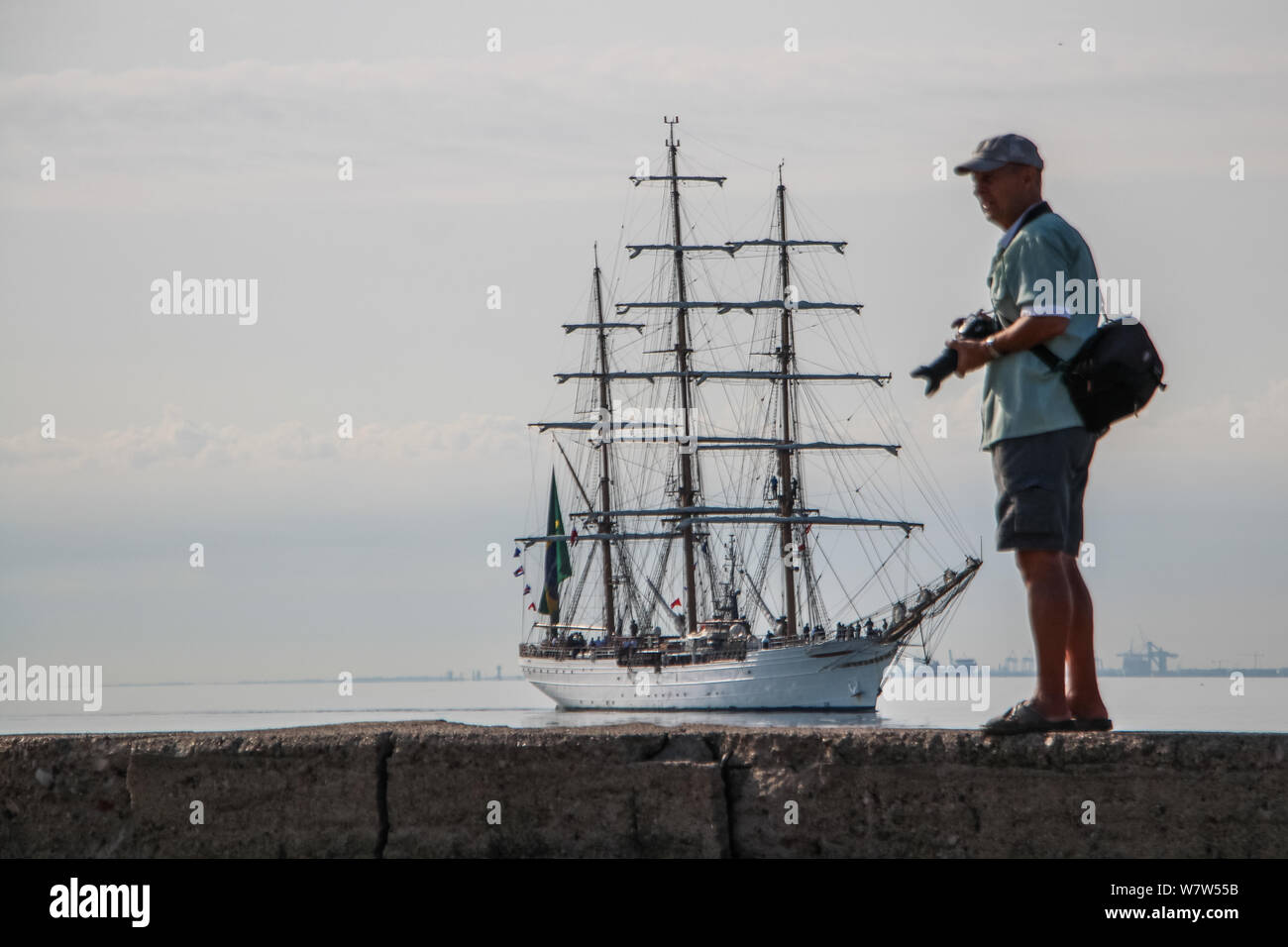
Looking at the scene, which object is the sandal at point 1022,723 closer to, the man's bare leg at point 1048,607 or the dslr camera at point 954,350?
the man's bare leg at point 1048,607

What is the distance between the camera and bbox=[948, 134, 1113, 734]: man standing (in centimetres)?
434

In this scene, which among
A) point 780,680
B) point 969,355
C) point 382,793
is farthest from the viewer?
point 780,680

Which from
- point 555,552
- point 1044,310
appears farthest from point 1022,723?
point 555,552

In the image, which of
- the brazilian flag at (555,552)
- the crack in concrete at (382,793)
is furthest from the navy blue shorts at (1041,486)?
the brazilian flag at (555,552)

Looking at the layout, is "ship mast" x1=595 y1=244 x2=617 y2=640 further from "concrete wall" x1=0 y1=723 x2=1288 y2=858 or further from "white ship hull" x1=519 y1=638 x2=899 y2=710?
"concrete wall" x1=0 y1=723 x2=1288 y2=858

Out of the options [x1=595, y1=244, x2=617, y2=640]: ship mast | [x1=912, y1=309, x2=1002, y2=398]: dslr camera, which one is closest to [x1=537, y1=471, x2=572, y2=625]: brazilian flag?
[x1=595, y1=244, x2=617, y2=640]: ship mast

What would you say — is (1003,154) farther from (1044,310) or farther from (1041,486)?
(1041,486)

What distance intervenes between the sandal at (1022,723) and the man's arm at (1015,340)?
951mm

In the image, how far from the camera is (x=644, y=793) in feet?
13.2

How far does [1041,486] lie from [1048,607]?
327 mm

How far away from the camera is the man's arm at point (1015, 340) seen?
4.34 meters

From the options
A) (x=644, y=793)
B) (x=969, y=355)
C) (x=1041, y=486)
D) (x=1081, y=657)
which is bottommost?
(x=644, y=793)
